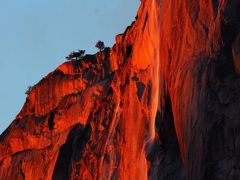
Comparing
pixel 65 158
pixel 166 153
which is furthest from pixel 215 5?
pixel 65 158

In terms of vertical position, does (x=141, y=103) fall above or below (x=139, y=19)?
below

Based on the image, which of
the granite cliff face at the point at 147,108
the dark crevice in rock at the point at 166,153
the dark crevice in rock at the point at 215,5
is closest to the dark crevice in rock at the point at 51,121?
the granite cliff face at the point at 147,108

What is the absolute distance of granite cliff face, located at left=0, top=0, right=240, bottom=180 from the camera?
97.6 ft

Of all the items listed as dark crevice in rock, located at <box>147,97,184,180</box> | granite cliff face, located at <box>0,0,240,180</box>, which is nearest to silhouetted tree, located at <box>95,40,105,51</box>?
granite cliff face, located at <box>0,0,240,180</box>

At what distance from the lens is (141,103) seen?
38156 mm

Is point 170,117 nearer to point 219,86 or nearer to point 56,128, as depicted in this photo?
point 219,86

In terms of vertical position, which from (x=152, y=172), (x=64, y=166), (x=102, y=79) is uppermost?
(x=102, y=79)

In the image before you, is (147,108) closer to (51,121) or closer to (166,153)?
(166,153)

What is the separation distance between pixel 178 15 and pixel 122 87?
30.1 ft

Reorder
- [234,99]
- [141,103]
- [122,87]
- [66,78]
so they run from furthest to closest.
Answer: [66,78] → [122,87] → [141,103] → [234,99]

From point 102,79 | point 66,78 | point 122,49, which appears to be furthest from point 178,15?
point 66,78

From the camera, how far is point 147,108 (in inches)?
1480

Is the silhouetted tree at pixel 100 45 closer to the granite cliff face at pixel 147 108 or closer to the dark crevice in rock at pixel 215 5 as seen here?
the granite cliff face at pixel 147 108

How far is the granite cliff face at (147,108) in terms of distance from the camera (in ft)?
97.6
